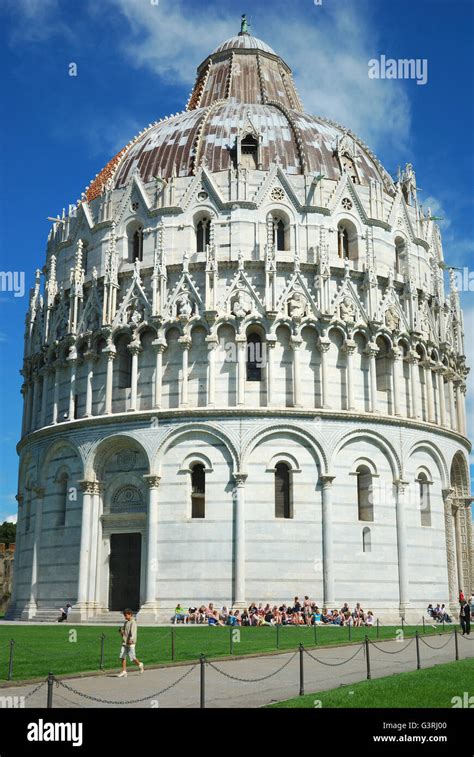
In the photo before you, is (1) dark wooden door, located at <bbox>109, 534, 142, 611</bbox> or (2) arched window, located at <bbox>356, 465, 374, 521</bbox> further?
(2) arched window, located at <bbox>356, 465, 374, 521</bbox>

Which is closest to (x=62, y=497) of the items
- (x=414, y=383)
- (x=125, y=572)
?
(x=125, y=572)

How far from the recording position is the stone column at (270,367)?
4155cm

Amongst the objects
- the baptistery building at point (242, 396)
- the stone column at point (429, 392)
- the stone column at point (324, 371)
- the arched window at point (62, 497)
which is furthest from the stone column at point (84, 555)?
the stone column at point (429, 392)

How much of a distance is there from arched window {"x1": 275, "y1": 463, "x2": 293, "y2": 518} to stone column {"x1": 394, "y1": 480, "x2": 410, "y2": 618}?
5.97m

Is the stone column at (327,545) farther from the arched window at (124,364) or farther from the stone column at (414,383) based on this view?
the arched window at (124,364)

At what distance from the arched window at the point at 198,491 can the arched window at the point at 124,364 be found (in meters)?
6.45

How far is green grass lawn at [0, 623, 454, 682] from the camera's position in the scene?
20688 millimetres

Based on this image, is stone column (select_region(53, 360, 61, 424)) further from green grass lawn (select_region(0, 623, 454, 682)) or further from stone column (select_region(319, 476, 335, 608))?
stone column (select_region(319, 476, 335, 608))

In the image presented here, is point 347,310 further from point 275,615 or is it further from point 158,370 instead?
point 275,615

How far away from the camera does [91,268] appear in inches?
1903

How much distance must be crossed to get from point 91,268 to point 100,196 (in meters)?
4.50

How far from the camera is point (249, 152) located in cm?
4778

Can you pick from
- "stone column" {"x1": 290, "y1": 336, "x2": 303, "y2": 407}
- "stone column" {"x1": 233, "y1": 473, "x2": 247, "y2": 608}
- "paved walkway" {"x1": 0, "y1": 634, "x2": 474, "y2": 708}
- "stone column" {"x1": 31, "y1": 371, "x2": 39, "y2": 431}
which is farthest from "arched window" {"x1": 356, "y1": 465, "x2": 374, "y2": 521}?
"stone column" {"x1": 31, "y1": 371, "x2": 39, "y2": 431}
